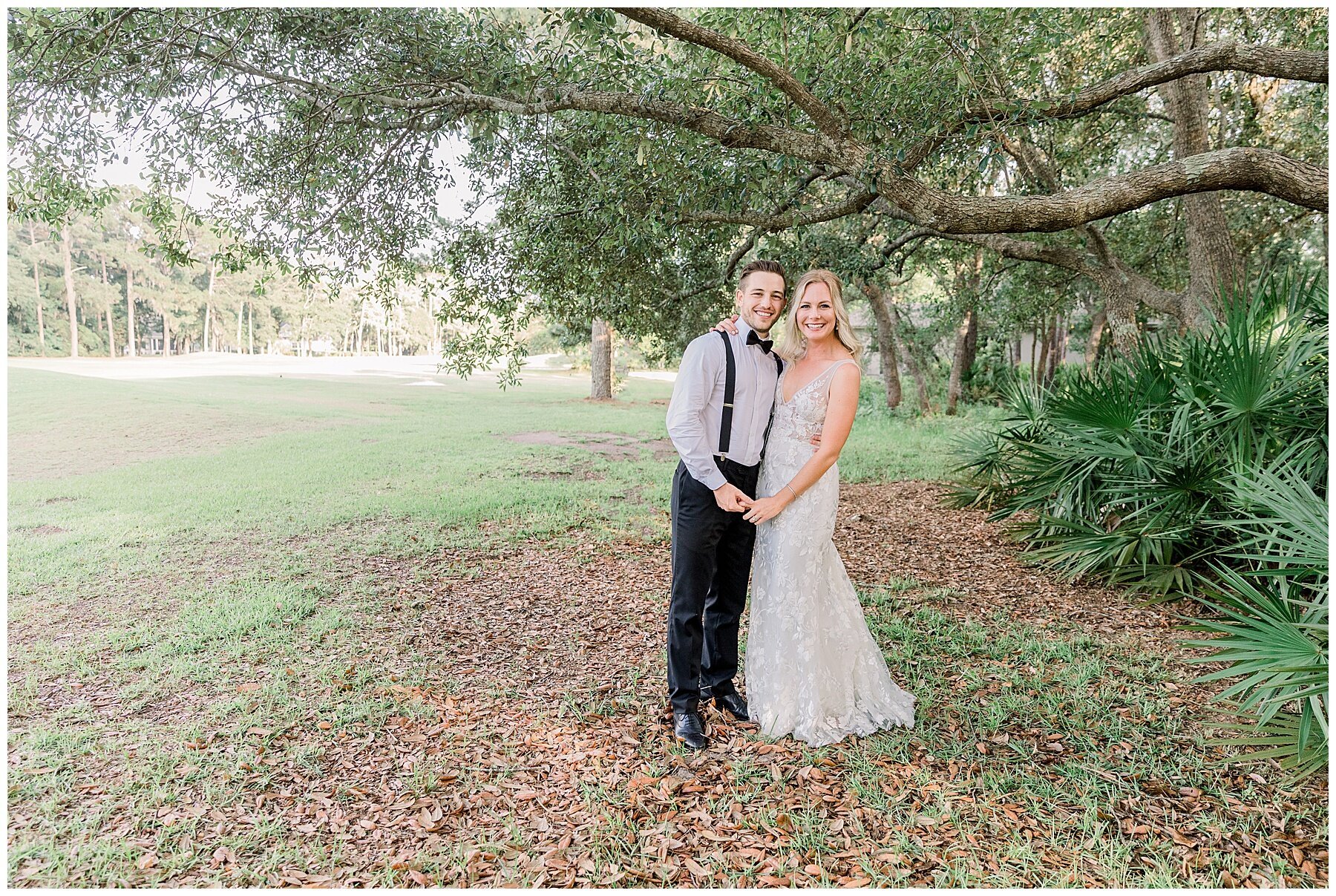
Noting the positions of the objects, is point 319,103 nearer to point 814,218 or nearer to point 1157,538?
point 814,218

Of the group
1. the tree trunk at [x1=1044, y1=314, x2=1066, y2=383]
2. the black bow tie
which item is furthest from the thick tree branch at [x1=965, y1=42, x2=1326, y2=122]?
the tree trunk at [x1=1044, y1=314, x2=1066, y2=383]

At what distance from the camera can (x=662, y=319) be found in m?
8.59

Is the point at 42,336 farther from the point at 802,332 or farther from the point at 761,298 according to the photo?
the point at 802,332

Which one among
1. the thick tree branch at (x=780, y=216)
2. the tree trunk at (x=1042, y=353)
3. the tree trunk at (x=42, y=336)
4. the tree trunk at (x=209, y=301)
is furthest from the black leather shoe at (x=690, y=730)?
the tree trunk at (x=1042, y=353)

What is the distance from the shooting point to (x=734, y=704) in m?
3.66

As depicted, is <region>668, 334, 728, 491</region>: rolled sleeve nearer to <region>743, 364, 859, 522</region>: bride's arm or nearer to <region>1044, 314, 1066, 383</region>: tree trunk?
<region>743, 364, 859, 522</region>: bride's arm

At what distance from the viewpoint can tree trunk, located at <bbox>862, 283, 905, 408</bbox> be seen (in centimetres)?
1616

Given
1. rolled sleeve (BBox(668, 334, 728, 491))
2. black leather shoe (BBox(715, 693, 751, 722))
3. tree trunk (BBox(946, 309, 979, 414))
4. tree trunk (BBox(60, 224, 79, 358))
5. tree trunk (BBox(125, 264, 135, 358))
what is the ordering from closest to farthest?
rolled sleeve (BBox(668, 334, 728, 491))
black leather shoe (BBox(715, 693, 751, 722))
tree trunk (BBox(60, 224, 79, 358))
tree trunk (BBox(125, 264, 135, 358))
tree trunk (BBox(946, 309, 979, 414))

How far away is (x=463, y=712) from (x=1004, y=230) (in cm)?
465

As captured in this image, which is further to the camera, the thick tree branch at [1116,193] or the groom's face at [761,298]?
the thick tree branch at [1116,193]

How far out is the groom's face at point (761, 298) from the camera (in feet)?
10.9

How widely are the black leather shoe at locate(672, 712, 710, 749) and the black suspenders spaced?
1268 mm

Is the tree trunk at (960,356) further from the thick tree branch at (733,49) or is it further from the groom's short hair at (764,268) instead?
the groom's short hair at (764,268)

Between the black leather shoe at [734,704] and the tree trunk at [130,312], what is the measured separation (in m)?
8.43
